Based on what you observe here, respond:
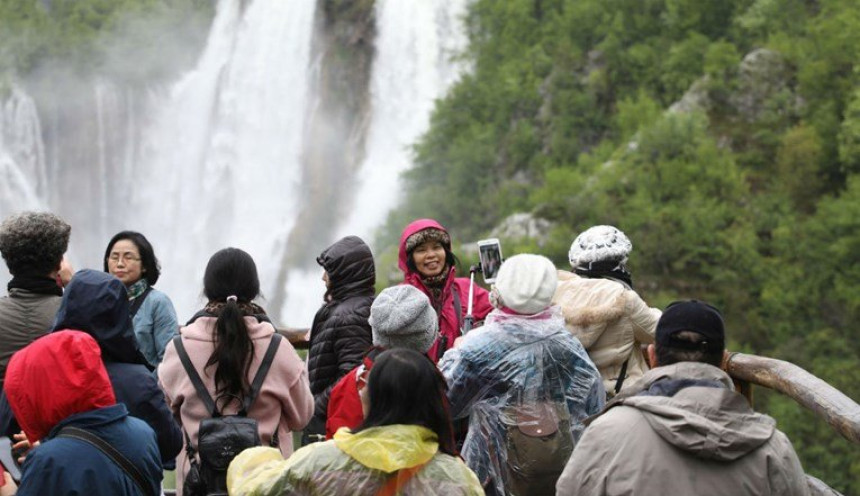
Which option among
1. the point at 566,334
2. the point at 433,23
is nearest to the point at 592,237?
the point at 566,334

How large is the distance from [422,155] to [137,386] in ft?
101

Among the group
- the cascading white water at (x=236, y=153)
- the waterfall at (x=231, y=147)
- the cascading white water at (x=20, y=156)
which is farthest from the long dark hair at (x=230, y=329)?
the cascading white water at (x=20, y=156)

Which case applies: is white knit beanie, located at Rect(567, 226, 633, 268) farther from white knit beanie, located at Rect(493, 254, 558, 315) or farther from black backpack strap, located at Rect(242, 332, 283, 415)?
black backpack strap, located at Rect(242, 332, 283, 415)

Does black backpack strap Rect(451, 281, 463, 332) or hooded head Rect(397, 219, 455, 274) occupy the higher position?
hooded head Rect(397, 219, 455, 274)

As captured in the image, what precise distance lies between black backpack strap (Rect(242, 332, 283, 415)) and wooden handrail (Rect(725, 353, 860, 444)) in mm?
2182

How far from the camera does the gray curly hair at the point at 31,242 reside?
4.52 metres

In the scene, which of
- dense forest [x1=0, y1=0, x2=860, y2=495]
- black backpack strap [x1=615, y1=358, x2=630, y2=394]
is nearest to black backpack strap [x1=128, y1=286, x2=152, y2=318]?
black backpack strap [x1=615, y1=358, x2=630, y2=394]

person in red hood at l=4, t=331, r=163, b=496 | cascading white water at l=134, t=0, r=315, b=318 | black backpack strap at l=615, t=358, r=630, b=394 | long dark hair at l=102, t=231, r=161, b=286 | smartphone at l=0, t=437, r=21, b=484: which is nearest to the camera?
person in red hood at l=4, t=331, r=163, b=496

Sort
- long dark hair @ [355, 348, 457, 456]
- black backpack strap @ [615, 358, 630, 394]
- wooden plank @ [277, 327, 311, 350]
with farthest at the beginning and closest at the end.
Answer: wooden plank @ [277, 327, 311, 350]
black backpack strap @ [615, 358, 630, 394]
long dark hair @ [355, 348, 457, 456]

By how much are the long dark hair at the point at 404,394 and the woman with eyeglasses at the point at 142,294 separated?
7.76 ft

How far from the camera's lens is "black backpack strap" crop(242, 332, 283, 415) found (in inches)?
175

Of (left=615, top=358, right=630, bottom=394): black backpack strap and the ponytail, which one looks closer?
the ponytail

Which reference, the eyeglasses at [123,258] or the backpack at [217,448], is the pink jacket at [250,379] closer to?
the backpack at [217,448]

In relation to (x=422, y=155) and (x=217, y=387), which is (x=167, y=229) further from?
(x=217, y=387)
